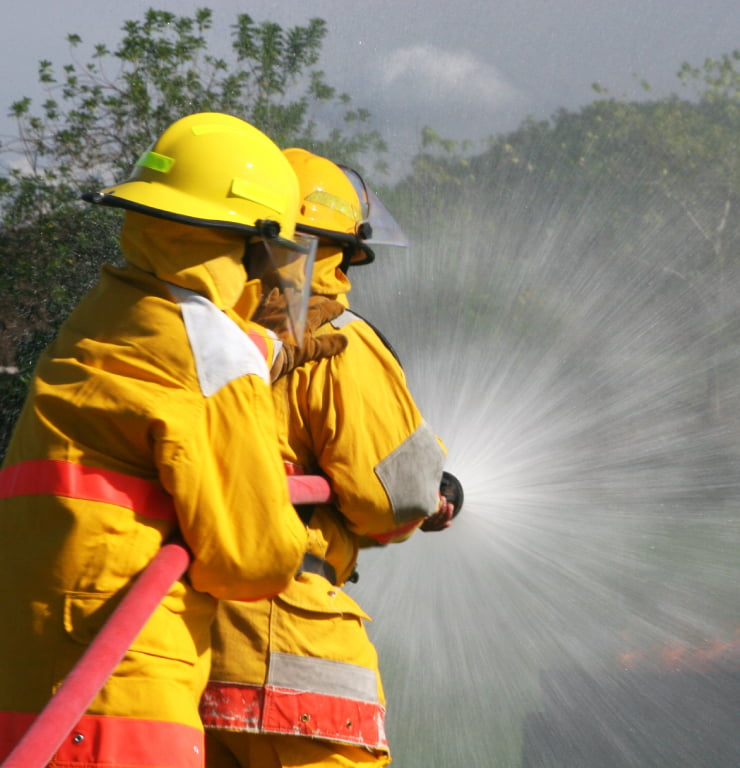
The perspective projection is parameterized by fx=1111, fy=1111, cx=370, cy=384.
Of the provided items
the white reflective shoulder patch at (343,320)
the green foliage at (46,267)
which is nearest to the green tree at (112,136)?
the green foliage at (46,267)

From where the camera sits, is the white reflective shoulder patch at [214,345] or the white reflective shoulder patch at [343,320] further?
the white reflective shoulder patch at [343,320]

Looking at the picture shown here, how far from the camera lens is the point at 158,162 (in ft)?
8.07

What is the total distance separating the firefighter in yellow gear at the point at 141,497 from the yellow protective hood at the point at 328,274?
29.5 inches

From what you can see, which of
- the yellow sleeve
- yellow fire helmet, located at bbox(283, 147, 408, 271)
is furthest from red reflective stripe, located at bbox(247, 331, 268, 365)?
yellow fire helmet, located at bbox(283, 147, 408, 271)

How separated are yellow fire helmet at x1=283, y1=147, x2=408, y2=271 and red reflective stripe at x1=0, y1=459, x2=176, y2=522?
1165 mm

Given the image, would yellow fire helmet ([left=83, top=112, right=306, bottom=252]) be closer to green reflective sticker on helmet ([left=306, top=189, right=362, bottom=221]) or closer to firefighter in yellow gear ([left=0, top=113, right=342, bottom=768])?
firefighter in yellow gear ([left=0, top=113, right=342, bottom=768])

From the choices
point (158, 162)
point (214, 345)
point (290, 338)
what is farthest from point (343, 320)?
point (214, 345)

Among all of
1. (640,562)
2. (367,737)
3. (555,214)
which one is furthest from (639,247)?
(367,737)

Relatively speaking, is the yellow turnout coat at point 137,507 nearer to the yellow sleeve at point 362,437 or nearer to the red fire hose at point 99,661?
the red fire hose at point 99,661

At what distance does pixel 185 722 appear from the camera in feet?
6.83

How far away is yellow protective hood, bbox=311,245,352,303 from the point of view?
304cm

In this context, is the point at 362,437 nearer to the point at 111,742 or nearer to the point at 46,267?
the point at 111,742

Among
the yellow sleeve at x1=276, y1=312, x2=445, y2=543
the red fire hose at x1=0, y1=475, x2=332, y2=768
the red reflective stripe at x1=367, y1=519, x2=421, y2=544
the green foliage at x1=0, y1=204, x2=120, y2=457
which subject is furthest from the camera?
the green foliage at x1=0, y1=204, x2=120, y2=457

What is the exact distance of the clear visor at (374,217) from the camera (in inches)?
132
